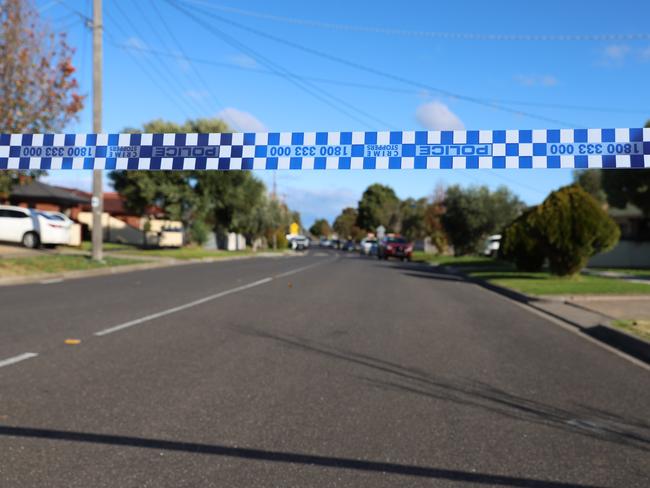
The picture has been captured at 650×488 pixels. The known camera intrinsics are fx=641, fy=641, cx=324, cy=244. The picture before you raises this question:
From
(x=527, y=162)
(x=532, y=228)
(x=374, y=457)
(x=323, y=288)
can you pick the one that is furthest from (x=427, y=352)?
(x=532, y=228)

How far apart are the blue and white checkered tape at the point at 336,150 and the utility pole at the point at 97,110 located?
18.0 metres

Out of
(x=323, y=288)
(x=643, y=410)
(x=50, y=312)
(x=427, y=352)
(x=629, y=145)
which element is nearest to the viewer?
(x=629, y=145)

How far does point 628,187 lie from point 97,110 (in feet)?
89.1

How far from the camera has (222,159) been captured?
5.67m

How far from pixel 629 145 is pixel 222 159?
11.1 ft

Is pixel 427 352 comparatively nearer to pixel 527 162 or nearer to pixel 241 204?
pixel 527 162

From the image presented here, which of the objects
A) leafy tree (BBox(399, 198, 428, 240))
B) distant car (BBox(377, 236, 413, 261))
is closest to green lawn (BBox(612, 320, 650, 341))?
distant car (BBox(377, 236, 413, 261))

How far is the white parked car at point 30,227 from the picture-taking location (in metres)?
27.1

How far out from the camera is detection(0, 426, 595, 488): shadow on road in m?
3.77

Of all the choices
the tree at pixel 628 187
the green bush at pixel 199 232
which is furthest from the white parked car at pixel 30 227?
the tree at pixel 628 187

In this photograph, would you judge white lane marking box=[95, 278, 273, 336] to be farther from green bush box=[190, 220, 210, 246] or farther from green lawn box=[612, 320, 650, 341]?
green bush box=[190, 220, 210, 246]

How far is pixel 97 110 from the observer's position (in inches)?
903

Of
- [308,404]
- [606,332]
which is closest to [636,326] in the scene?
[606,332]

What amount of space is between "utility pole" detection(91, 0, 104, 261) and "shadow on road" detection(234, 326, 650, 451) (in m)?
18.2
